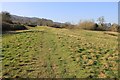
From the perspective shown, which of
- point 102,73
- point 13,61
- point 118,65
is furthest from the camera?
point 13,61

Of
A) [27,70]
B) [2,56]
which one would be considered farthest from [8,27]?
[27,70]

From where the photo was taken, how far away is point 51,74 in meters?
10.1

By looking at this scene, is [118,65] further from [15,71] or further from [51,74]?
[15,71]

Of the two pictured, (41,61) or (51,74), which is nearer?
(51,74)

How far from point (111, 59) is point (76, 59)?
1970mm

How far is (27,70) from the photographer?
10.9 meters

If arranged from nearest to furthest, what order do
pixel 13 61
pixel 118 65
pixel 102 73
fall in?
1. pixel 102 73
2. pixel 118 65
3. pixel 13 61

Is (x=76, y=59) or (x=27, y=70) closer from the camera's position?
(x=27, y=70)

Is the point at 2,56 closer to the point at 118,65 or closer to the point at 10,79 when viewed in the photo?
the point at 10,79

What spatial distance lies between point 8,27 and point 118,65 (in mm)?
36704

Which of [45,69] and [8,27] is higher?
[8,27]

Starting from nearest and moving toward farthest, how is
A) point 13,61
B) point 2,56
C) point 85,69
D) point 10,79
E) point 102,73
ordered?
1. point 10,79
2. point 102,73
3. point 85,69
4. point 13,61
5. point 2,56

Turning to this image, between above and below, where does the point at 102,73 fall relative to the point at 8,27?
below

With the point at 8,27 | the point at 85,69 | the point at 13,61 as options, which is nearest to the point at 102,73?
A: the point at 85,69
